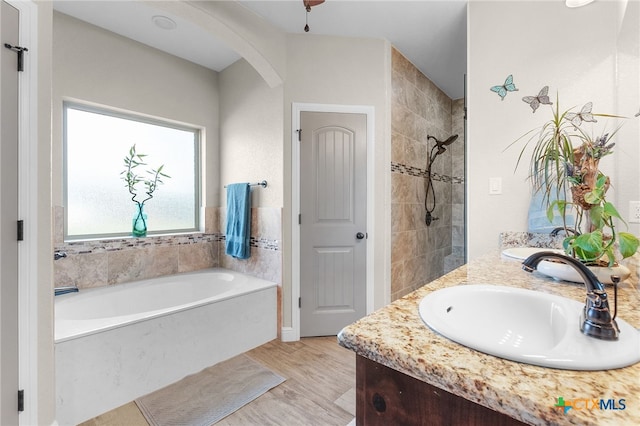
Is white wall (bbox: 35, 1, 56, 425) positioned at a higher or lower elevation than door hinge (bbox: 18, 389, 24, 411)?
higher

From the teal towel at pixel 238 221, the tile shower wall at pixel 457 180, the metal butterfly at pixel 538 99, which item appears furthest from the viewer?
the tile shower wall at pixel 457 180

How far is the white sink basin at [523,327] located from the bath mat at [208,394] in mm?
1482

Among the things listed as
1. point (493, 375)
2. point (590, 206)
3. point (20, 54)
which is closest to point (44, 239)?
point (20, 54)

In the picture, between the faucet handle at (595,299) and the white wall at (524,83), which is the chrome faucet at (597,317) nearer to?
the faucet handle at (595,299)

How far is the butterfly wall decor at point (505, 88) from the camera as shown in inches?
75.7

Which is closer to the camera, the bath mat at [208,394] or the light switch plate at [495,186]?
the bath mat at [208,394]

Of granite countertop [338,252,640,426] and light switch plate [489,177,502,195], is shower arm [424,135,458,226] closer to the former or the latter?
light switch plate [489,177,502,195]

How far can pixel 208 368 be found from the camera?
2086 mm

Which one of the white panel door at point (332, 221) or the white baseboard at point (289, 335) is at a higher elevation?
the white panel door at point (332, 221)

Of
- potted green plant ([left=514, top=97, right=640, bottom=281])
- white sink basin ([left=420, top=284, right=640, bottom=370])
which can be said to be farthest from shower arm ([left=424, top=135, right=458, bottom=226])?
white sink basin ([left=420, top=284, right=640, bottom=370])

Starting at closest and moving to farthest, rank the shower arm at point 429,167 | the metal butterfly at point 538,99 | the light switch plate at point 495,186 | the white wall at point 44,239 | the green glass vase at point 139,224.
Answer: the white wall at point 44,239
the metal butterfly at point 538,99
the light switch plate at point 495,186
the green glass vase at point 139,224
the shower arm at point 429,167

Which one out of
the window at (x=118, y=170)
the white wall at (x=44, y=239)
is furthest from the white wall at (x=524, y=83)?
the window at (x=118, y=170)

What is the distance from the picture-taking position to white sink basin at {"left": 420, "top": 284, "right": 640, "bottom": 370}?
18.9 inches

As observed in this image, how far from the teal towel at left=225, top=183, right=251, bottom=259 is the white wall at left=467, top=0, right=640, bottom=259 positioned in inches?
73.4
